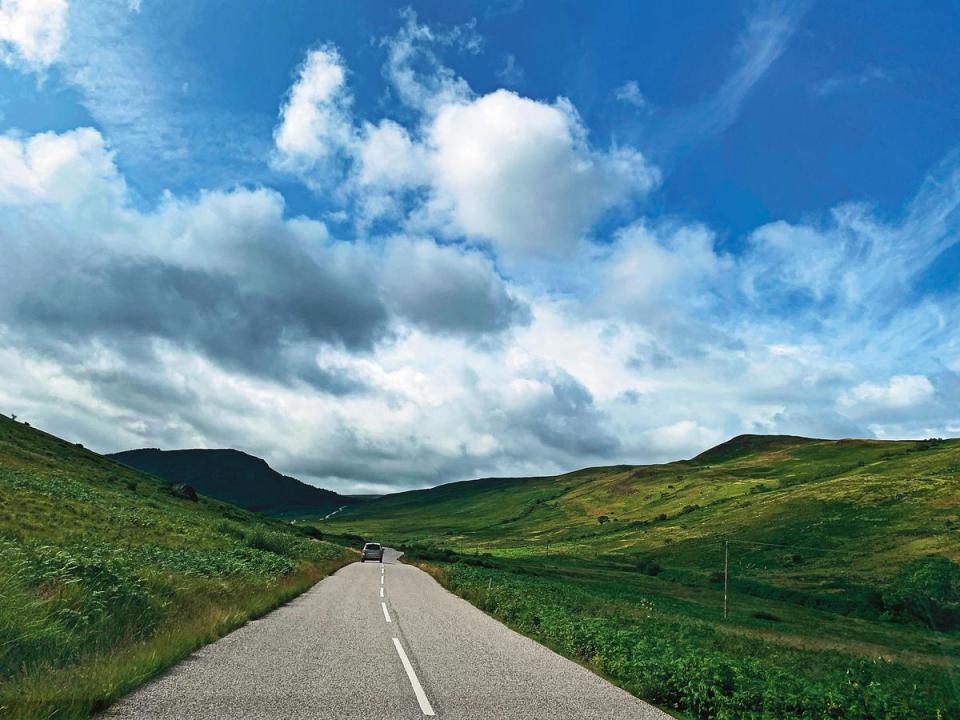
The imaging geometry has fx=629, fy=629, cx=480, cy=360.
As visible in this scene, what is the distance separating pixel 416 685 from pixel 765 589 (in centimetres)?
6954

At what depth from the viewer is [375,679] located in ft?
35.5

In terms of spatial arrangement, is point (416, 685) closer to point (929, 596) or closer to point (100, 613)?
point (100, 613)

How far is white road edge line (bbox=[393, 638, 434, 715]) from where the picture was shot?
9032 millimetres

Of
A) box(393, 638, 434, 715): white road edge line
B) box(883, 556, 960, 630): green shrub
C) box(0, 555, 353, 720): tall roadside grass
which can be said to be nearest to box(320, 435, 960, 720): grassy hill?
box(883, 556, 960, 630): green shrub

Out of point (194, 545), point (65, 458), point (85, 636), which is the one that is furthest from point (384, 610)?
point (65, 458)

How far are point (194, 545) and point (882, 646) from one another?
142 ft

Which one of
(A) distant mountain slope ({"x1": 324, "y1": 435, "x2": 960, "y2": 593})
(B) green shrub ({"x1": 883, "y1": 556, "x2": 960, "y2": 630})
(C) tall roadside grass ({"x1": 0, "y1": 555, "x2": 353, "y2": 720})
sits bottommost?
(C) tall roadside grass ({"x1": 0, "y1": 555, "x2": 353, "y2": 720})

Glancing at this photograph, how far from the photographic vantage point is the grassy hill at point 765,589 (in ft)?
36.6

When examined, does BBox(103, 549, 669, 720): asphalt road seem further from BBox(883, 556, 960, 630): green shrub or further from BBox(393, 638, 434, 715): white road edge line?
BBox(883, 556, 960, 630): green shrub

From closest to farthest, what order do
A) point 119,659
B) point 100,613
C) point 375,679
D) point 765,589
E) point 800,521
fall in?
point 119,659, point 375,679, point 100,613, point 765,589, point 800,521

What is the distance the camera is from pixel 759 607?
186 feet

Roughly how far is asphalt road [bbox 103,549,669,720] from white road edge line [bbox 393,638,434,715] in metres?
0.02

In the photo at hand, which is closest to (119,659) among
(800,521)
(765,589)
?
(765,589)

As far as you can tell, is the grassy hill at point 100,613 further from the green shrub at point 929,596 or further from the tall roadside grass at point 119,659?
the green shrub at point 929,596
